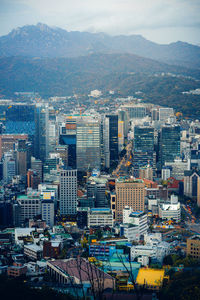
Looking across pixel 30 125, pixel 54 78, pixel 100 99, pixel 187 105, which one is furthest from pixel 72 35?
pixel 30 125

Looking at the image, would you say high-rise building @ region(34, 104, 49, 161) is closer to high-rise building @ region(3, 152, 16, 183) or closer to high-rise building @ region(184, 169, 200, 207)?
high-rise building @ region(3, 152, 16, 183)

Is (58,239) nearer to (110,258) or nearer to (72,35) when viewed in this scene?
(110,258)

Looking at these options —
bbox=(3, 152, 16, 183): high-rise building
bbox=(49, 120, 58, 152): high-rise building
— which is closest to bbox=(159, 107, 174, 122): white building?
bbox=(49, 120, 58, 152): high-rise building

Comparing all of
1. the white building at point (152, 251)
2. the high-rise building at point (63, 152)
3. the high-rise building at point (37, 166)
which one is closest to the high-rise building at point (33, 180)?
the high-rise building at point (37, 166)

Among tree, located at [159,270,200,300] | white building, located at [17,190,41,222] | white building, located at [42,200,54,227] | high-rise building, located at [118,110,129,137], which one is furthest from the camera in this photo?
high-rise building, located at [118,110,129,137]

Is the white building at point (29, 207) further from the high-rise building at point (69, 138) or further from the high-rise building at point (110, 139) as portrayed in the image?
the high-rise building at point (110, 139)
